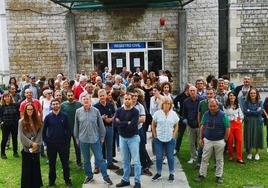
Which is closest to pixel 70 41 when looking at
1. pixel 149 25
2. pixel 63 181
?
pixel 149 25

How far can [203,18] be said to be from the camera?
64.6ft

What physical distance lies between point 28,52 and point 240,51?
11.2 m

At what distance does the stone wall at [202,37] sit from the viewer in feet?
64.4

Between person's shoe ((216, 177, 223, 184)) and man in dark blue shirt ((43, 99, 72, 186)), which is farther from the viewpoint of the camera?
person's shoe ((216, 177, 223, 184))

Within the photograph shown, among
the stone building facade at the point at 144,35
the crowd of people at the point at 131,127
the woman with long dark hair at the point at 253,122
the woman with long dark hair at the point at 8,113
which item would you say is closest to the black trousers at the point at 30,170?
the crowd of people at the point at 131,127

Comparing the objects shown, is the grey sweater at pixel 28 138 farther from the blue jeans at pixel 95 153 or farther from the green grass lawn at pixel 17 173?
the green grass lawn at pixel 17 173

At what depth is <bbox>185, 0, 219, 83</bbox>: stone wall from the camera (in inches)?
773

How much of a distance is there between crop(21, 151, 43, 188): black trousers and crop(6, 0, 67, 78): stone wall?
1330 centimetres

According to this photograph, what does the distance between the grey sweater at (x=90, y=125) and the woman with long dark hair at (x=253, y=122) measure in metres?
3.74

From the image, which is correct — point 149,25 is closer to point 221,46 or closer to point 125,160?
point 221,46

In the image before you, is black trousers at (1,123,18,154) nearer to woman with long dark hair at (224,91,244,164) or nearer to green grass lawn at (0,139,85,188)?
green grass lawn at (0,139,85,188)

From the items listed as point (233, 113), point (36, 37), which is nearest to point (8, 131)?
point (233, 113)

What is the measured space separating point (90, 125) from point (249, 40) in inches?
578

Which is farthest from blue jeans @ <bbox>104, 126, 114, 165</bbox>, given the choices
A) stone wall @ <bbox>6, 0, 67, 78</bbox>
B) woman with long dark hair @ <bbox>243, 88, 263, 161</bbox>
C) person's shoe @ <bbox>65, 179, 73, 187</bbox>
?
stone wall @ <bbox>6, 0, 67, 78</bbox>
